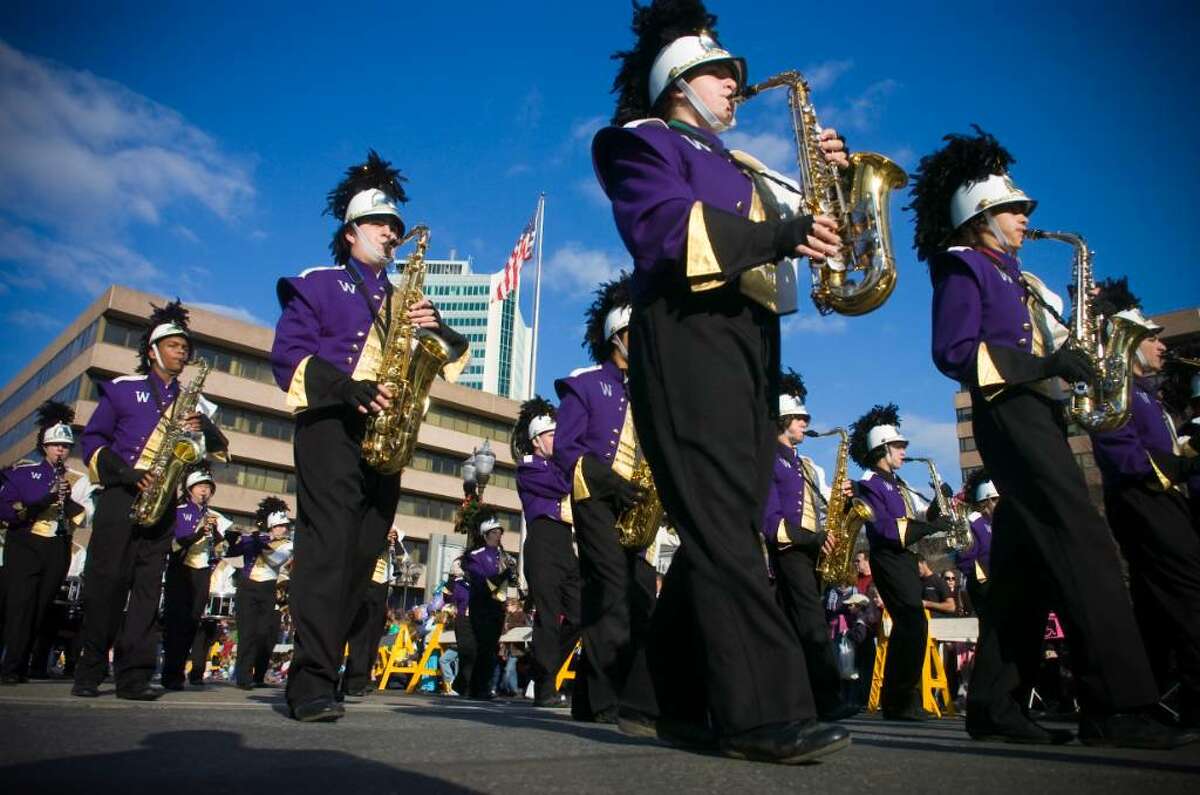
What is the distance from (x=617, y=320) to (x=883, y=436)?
4.59 m

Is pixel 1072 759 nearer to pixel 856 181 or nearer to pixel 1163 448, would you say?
pixel 856 181

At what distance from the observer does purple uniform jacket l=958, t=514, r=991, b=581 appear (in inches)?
468

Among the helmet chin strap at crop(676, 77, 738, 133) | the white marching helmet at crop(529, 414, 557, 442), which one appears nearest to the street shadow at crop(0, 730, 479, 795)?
the helmet chin strap at crop(676, 77, 738, 133)

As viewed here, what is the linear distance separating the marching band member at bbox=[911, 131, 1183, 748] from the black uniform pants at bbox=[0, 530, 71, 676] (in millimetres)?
8867

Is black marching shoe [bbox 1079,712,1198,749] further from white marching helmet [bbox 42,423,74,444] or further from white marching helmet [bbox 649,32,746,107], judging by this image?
white marching helmet [bbox 42,423,74,444]

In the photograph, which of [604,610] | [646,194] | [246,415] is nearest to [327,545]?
[604,610]

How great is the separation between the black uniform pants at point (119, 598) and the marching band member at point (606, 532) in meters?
3.17

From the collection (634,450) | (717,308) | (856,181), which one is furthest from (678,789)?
(634,450)

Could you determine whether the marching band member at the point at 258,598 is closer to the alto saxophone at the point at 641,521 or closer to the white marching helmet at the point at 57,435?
the white marching helmet at the point at 57,435

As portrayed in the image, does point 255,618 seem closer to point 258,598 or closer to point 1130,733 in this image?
point 258,598

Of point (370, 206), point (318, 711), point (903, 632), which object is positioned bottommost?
point (318, 711)

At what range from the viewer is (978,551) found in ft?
40.6

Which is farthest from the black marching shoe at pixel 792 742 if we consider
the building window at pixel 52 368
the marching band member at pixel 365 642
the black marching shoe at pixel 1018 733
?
the building window at pixel 52 368

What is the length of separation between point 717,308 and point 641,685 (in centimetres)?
201
